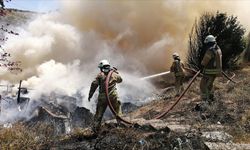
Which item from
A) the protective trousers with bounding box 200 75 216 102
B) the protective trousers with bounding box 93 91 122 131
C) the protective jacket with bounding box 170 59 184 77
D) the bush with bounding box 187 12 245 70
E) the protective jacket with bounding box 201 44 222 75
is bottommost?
the protective trousers with bounding box 93 91 122 131

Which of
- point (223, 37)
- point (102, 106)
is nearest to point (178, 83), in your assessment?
point (102, 106)

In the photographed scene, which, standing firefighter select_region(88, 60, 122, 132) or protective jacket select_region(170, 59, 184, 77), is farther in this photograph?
protective jacket select_region(170, 59, 184, 77)

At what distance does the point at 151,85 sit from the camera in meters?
28.7

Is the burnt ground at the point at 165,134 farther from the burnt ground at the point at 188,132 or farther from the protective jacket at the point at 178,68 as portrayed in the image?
the protective jacket at the point at 178,68

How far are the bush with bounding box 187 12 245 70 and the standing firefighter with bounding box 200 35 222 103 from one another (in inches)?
495

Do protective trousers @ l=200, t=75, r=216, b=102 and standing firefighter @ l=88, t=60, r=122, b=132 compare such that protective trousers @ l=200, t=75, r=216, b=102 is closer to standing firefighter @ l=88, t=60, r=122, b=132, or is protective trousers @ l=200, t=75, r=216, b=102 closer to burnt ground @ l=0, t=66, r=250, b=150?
burnt ground @ l=0, t=66, r=250, b=150

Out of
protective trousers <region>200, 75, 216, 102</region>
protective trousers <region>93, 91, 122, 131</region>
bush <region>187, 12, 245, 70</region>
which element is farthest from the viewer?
bush <region>187, 12, 245, 70</region>

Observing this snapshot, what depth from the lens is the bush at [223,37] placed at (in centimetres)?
2539

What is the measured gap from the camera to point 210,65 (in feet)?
41.4

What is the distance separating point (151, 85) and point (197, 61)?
3.93m

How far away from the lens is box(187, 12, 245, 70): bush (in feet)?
83.3

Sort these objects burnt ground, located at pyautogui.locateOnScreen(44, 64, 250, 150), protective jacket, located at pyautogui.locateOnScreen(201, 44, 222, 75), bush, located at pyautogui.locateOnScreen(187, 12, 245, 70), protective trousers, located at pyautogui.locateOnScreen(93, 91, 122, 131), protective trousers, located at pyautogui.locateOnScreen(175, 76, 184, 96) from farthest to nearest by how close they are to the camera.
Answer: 1. bush, located at pyautogui.locateOnScreen(187, 12, 245, 70)
2. protective trousers, located at pyautogui.locateOnScreen(175, 76, 184, 96)
3. protective jacket, located at pyautogui.locateOnScreen(201, 44, 222, 75)
4. protective trousers, located at pyautogui.locateOnScreen(93, 91, 122, 131)
5. burnt ground, located at pyautogui.locateOnScreen(44, 64, 250, 150)

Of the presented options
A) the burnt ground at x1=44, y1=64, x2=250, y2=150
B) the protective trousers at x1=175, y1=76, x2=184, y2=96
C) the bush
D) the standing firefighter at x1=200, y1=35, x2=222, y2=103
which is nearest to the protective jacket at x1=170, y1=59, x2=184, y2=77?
the protective trousers at x1=175, y1=76, x2=184, y2=96

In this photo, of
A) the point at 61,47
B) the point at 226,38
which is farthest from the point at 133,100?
the point at 61,47
